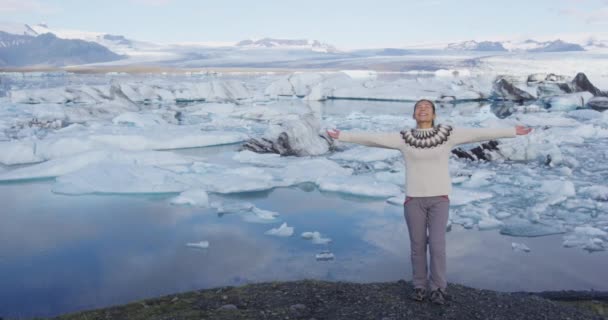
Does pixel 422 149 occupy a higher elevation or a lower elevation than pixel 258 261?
higher

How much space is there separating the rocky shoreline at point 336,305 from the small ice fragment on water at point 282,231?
2.01 metres

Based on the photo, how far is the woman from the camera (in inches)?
137

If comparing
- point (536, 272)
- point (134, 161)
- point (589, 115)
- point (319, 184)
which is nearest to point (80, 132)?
point (134, 161)

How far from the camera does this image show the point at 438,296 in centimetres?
358

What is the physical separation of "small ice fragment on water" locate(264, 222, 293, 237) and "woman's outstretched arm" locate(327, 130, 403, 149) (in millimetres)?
2845

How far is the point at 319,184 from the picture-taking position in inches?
344

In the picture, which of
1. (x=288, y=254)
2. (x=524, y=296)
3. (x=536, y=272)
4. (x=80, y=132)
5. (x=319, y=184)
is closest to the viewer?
(x=524, y=296)

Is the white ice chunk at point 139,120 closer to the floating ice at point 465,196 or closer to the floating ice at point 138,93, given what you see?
the floating ice at point 138,93

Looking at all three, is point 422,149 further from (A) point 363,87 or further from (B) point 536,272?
(A) point 363,87

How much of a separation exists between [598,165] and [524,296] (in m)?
7.69

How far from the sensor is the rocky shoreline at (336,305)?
348cm

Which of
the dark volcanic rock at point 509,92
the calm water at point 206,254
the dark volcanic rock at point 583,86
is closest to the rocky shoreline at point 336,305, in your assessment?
the calm water at point 206,254

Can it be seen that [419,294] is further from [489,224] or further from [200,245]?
[489,224]

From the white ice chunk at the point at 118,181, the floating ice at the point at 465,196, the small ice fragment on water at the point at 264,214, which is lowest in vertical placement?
the floating ice at the point at 465,196
